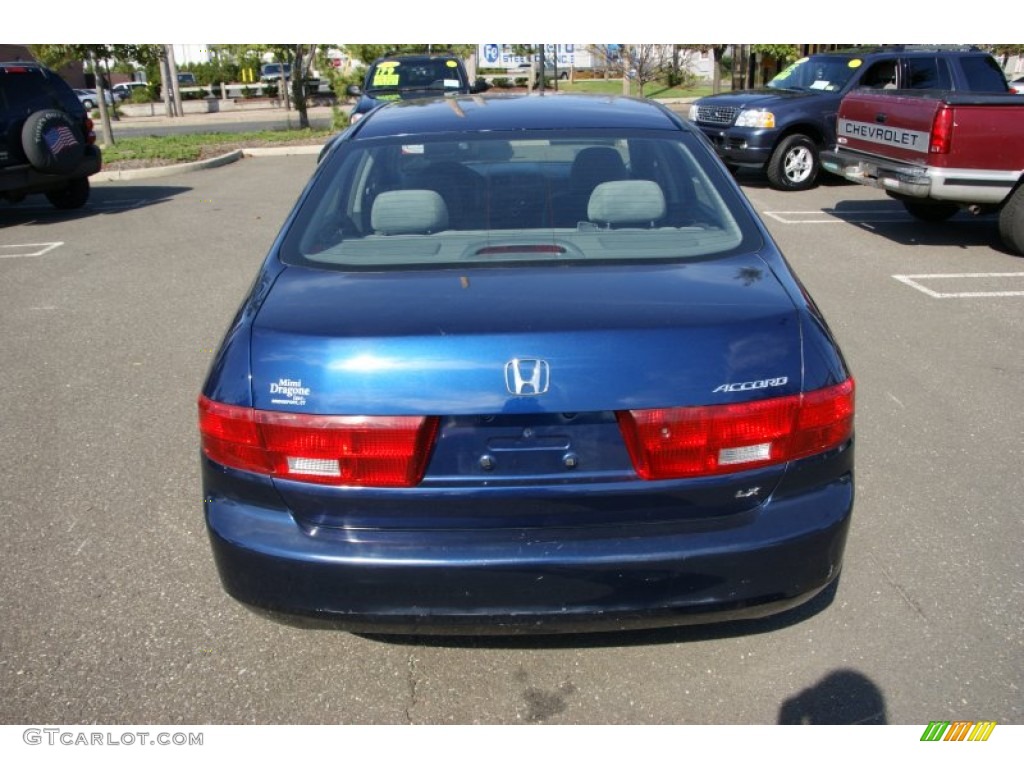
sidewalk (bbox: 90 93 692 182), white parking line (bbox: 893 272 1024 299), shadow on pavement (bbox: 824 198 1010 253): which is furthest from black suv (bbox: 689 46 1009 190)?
sidewalk (bbox: 90 93 692 182)

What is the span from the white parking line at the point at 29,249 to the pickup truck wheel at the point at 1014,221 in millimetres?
9531

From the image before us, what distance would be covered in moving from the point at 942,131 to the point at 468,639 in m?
7.23

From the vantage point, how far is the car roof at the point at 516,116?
3281mm

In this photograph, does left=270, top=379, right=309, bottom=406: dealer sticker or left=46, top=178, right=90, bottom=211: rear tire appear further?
left=46, top=178, right=90, bottom=211: rear tire

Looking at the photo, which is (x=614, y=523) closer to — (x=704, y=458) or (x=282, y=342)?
(x=704, y=458)

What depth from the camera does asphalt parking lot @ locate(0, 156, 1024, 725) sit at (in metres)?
2.60

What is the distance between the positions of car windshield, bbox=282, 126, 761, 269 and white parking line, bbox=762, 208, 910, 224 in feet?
24.2

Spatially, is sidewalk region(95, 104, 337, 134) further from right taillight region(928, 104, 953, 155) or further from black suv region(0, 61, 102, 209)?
right taillight region(928, 104, 953, 155)

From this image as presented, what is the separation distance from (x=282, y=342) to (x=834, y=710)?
74.6 inches

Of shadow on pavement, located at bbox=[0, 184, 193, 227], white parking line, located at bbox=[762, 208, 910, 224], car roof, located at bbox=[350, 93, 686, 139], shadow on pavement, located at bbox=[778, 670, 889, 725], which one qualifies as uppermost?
car roof, located at bbox=[350, 93, 686, 139]

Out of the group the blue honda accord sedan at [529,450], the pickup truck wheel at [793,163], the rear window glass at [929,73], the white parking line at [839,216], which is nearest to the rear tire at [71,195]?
the white parking line at [839,216]

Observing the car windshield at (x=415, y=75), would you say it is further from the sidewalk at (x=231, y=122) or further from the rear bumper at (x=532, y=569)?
the rear bumper at (x=532, y=569)

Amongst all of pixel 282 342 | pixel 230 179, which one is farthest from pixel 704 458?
pixel 230 179

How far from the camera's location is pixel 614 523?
2268 millimetres
